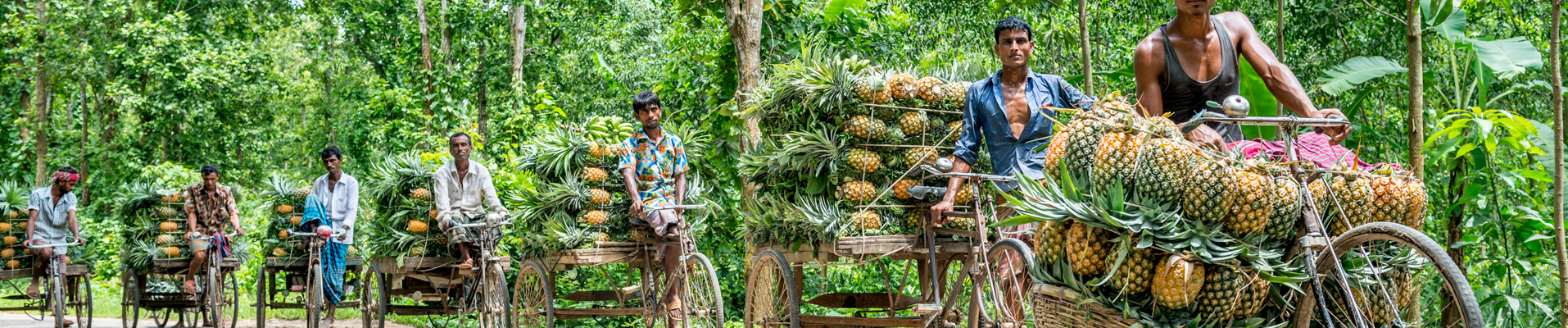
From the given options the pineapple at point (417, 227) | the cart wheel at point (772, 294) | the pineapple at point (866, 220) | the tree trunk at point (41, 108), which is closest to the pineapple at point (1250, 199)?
the pineapple at point (866, 220)

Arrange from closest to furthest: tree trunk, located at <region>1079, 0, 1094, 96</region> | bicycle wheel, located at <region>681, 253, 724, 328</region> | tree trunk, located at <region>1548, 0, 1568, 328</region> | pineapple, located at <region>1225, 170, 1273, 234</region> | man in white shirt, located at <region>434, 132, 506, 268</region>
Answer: pineapple, located at <region>1225, 170, 1273, 234</region>
tree trunk, located at <region>1548, 0, 1568, 328</region>
bicycle wheel, located at <region>681, 253, 724, 328</region>
tree trunk, located at <region>1079, 0, 1094, 96</region>
man in white shirt, located at <region>434, 132, 506, 268</region>

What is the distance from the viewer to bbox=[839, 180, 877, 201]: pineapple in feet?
20.3

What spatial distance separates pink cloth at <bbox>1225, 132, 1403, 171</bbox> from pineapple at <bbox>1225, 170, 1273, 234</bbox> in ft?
0.51

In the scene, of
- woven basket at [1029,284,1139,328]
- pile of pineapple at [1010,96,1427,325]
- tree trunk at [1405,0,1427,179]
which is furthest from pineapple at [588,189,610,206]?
tree trunk at [1405,0,1427,179]

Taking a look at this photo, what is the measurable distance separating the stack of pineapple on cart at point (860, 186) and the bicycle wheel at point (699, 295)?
1.05 ft

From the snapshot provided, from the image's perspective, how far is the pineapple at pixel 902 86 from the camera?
20.7 feet

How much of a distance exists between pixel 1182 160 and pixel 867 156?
3.15 meters

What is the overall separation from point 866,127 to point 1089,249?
296 cm

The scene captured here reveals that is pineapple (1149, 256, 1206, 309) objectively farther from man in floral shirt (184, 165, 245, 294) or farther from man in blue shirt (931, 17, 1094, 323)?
man in floral shirt (184, 165, 245, 294)

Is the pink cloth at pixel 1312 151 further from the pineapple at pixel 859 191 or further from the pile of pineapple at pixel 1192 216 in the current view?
the pineapple at pixel 859 191

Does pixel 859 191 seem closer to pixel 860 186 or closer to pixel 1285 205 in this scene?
pixel 860 186

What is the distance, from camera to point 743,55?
325 inches

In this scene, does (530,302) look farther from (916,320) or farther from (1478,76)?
(1478,76)

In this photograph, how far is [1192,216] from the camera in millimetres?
3229
